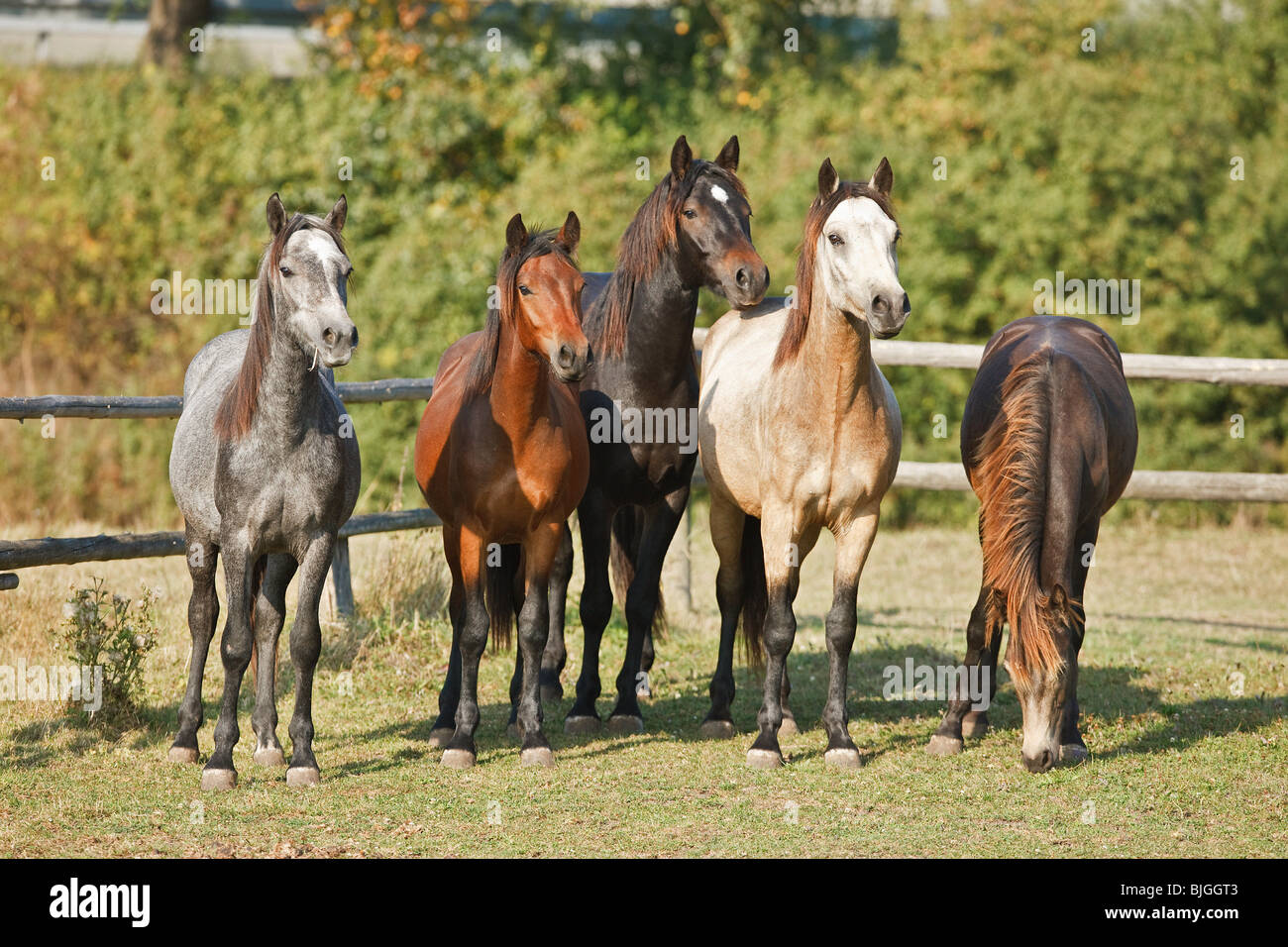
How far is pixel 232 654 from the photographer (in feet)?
18.2

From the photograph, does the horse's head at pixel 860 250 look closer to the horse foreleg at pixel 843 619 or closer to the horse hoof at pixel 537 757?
the horse foreleg at pixel 843 619

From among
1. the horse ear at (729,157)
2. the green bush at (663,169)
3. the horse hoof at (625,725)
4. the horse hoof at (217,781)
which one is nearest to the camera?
the horse hoof at (217,781)

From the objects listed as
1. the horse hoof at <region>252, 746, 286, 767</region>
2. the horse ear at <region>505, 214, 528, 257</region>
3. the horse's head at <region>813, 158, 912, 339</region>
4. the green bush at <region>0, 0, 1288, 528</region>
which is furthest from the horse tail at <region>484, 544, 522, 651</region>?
the green bush at <region>0, 0, 1288, 528</region>

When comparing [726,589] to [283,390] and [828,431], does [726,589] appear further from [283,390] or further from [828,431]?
[283,390]

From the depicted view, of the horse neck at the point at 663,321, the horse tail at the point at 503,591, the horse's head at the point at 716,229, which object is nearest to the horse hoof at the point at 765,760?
the horse tail at the point at 503,591

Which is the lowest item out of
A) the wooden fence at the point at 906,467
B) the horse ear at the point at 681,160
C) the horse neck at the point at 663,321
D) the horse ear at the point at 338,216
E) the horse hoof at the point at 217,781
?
the horse hoof at the point at 217,781

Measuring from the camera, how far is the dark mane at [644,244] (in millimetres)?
6289

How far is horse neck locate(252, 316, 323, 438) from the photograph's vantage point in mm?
5398

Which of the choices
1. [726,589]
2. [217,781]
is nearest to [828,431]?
[726,589]

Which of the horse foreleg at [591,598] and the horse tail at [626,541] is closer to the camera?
the horse foreleg at [591,598]

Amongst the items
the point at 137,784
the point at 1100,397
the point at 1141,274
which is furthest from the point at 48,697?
the point at 1141,274

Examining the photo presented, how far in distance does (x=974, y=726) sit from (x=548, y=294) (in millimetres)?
2961

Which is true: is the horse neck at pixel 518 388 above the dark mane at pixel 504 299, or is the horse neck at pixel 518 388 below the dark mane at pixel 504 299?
below

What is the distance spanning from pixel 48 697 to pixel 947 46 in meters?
13.2
